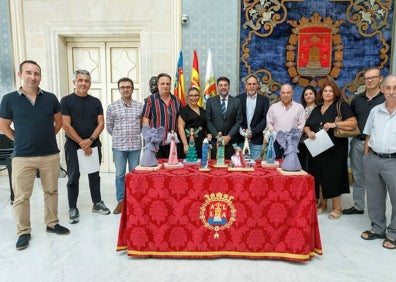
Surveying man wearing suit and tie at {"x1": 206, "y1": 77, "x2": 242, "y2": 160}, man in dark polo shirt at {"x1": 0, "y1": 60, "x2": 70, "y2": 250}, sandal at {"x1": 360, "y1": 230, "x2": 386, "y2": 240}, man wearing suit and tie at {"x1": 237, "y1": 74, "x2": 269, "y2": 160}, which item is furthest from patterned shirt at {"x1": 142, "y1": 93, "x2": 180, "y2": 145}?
sandal at {"x1": 360, "y1": 230, "x2": 386, "y2": 240}

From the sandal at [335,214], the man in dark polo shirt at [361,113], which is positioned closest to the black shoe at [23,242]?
the sandal at [335,214]

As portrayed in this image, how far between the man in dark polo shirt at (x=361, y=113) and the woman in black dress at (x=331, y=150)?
0.70 feet

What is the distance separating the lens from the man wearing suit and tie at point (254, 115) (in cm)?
350

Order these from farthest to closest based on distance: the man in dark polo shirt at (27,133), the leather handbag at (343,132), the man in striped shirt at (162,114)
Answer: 1. the man in striped shirt at (162,114)
2. the leather handbag at (343,132)
3. the man in dark polo shirt at (27,133)

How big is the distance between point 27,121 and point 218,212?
174 cm

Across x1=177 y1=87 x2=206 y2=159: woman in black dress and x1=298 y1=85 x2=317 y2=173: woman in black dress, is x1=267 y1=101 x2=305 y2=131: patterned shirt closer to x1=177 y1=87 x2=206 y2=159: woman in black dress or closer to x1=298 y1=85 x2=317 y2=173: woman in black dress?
x1=298 y1=85 x2=317 y2=173: woman in black dress

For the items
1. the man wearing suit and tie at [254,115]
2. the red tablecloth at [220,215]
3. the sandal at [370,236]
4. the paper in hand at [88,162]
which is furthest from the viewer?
the man wearing suit and tie at [254,115]

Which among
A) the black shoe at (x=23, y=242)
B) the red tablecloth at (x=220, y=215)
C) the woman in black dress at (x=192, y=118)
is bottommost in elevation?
the black shoe at (x=23, y=242)

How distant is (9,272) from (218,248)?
1526 millimetres

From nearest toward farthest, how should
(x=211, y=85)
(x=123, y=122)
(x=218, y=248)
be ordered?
(x=218, y=248)
(x=123, y=122)
(x=211, y=85)

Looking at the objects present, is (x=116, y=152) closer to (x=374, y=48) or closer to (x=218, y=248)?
(x=218, y=248)

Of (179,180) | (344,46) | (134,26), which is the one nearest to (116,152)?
(179,180)

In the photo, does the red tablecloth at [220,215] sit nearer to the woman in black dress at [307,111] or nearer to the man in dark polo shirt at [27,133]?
the man in dark polo shirt at [27,133]

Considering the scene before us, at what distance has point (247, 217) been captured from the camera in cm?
231
